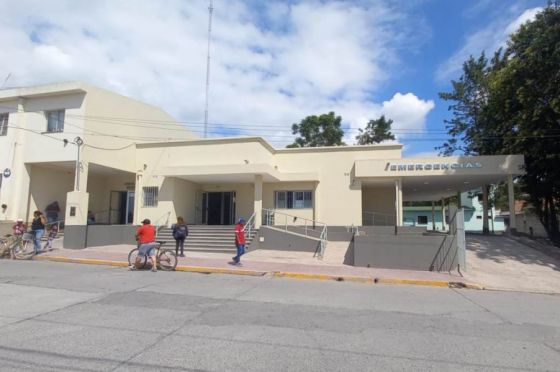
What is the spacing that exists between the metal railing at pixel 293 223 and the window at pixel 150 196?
20.8 feet

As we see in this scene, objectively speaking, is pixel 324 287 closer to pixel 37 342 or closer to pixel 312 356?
pixel 312 356

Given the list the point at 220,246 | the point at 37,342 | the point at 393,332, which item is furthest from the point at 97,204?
the point at 393,332

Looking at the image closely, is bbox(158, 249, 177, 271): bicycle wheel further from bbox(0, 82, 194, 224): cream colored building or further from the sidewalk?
bbox(0, 82, 194, 224): cream colored building

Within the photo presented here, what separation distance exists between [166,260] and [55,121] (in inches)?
472

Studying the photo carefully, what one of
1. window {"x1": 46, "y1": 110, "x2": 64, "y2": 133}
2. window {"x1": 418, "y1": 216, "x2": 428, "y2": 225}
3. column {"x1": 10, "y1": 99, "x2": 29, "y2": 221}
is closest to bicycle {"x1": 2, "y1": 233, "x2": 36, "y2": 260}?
column {"x1": 10, "y1": 99, "x2": 29, "y2": 221}

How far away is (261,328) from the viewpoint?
5.95 meters

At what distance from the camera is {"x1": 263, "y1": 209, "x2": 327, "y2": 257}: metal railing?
65.3 ft

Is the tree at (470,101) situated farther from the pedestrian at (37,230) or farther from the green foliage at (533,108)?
the pedestrian at (37,230)

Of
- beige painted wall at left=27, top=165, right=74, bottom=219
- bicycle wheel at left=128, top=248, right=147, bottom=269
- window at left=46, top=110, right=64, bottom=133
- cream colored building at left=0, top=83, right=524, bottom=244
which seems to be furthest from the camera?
beige painted wall at left=27, top=165, right=74, bottom=219

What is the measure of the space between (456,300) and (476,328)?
2.85 m

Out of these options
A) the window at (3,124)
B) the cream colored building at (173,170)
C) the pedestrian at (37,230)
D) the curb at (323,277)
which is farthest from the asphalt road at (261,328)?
the window at (3,124)

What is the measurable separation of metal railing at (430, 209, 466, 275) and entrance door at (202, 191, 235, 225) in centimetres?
1313

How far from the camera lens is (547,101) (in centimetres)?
1847

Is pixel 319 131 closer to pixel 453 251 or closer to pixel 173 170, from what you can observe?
pixel 173 170
